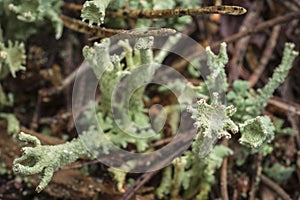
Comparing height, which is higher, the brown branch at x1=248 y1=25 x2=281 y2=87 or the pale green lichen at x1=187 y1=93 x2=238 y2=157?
the brown branch at x1=248 y1=25 x2=281 y2=87

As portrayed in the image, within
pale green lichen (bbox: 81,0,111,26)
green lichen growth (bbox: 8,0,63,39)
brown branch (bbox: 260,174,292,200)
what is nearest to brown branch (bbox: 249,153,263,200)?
brown branch (bbox: 260,174,292,200)

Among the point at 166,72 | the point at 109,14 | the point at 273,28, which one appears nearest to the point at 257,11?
the point at 273,28

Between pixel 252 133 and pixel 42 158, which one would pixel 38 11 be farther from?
pixel 252 133

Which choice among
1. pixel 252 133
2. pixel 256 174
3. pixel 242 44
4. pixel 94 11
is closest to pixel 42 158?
pixel 94 11

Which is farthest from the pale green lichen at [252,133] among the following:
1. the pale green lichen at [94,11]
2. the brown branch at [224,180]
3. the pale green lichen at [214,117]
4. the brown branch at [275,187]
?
the pale green lichen at [94,11]

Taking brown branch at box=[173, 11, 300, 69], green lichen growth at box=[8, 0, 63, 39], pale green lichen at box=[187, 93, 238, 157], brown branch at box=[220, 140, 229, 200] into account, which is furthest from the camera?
Result: brown branch at box=[173, 11, 300, 69]

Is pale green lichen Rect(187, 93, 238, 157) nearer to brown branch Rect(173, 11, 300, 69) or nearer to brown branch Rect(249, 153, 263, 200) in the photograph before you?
brown branch Rect(249, 153, 263, 200)
